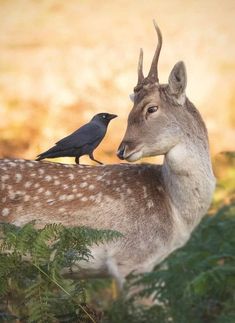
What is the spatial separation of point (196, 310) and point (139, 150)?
1500 mm

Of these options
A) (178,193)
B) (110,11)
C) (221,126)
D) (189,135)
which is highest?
(110,11)

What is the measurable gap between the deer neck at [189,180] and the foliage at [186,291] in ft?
1.22

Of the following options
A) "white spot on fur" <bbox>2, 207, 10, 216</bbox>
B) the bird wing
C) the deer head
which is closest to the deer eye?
the deer head

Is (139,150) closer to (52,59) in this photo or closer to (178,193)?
(178,193)

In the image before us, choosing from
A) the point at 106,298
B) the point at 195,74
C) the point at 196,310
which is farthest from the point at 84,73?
the point at 196,310

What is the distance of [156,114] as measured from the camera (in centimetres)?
598

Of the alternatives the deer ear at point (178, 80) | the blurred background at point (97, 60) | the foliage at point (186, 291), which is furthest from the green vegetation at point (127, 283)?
the blurred background at point (97, 60)

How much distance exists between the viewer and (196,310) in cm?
652

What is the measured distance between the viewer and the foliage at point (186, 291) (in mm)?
6109

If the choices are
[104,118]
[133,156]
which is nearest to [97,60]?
[104,118]

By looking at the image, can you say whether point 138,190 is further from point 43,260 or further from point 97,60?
point 97,60

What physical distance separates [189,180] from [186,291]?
786 mm

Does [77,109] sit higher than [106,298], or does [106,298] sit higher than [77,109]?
[77,109]

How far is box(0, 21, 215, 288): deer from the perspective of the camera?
583cm
